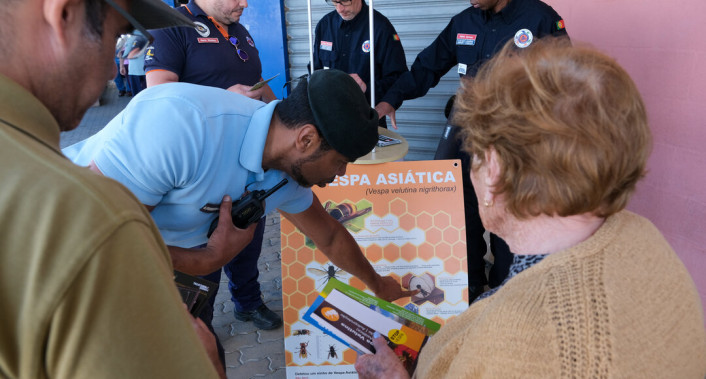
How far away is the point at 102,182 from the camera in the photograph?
23.5 inches

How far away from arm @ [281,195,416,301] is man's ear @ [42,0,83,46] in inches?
60.3

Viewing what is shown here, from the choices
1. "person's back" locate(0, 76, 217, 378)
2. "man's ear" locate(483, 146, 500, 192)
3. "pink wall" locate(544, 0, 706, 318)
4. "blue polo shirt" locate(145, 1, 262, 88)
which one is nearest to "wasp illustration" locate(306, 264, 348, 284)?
"blue polo shirt" locate(145, 1, 262, 88)

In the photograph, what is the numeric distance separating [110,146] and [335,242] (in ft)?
3.39

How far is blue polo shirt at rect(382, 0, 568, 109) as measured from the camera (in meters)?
3.11

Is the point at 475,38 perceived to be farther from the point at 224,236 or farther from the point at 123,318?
the point at 123,318

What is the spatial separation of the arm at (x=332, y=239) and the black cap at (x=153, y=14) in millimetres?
1319

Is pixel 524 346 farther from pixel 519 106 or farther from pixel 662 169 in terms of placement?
pixel 662 169

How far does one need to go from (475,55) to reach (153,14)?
282 centimetres

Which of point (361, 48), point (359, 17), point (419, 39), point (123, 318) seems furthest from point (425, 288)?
point (419, 39)

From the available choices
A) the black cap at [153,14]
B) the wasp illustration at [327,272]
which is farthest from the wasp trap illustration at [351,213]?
the black cap at [153,14]

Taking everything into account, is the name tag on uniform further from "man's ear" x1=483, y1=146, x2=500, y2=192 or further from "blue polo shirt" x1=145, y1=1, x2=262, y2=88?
"man's ear" x1=483, y1=146, x2=500, y2=192

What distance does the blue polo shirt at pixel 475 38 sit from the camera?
3.11 meters

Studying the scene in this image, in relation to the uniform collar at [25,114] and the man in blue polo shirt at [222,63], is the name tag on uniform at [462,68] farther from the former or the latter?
the uniform collar at [25,114]

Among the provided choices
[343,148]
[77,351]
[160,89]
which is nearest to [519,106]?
[343,148]
